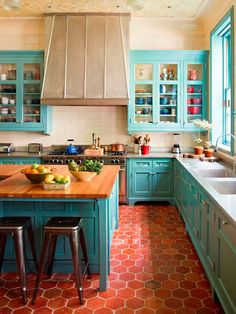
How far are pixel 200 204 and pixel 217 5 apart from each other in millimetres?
3361

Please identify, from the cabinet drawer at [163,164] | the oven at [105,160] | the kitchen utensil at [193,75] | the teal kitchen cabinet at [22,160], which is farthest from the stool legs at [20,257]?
the kitchen utensil at [193,75]

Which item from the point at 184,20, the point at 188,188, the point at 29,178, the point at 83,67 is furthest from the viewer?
the point at 184,20

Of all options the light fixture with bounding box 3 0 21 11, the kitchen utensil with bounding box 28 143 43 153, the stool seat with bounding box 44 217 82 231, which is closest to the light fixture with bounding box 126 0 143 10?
the light fixture with bounding box 3 0 21 11

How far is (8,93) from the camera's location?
6.20 meters

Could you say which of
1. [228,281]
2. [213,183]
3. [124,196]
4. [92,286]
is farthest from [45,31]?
[228,281]

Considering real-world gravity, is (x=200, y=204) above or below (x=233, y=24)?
below

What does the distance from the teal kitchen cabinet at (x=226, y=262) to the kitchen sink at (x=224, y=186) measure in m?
0.87

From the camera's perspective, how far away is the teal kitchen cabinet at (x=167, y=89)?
19.8ft

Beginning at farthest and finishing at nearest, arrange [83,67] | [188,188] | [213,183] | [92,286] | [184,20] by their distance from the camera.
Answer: [184,20], [83,67], [188,188], [213,183], [92,286]

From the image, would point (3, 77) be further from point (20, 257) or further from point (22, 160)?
point (20, 257)

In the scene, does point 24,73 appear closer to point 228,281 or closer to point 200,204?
point 200,204

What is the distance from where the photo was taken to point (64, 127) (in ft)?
21.3

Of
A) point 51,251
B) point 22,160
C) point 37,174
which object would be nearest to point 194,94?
point 22,160

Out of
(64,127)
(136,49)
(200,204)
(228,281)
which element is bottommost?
(228,281)
